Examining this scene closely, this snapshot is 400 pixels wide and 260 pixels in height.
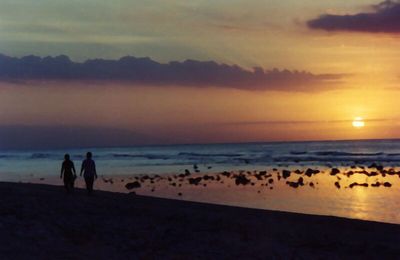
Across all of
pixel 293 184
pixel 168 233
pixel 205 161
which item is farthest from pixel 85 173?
pixel 205 161

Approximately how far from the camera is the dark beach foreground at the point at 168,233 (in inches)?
517

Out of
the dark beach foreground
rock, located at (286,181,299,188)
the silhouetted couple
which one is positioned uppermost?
the silhouetted couple

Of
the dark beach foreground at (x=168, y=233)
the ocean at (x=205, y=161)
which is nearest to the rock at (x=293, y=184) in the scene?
the dark beach foreground at (x=168, y=233)

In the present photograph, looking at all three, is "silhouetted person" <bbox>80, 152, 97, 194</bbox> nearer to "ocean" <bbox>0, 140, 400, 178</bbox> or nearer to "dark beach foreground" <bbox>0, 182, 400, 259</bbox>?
"dark beach foreground" <bbox>0, 182, 400, 259</bbox>

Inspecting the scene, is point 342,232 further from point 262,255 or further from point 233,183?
point 233,183

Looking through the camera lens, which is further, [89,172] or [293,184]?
[293,184]

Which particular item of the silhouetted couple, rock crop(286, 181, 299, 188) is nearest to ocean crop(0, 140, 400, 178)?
rock crop(286, 181, 299, 188)

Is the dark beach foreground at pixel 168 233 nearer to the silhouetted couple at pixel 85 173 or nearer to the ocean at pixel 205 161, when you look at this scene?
the silhouetted couple at pixel 85 173

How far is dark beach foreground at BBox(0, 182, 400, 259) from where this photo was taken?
13.1m

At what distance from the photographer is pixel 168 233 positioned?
15000 millimetres

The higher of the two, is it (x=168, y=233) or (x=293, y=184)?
(x=293, y=184)

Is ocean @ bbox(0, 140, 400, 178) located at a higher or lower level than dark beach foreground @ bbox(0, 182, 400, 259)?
higher

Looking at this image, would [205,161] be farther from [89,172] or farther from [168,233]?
[168,233]

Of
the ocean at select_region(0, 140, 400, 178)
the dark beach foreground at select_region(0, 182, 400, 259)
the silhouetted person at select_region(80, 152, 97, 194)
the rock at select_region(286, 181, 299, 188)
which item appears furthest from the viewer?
the ocean at select_region(0, 140, 400, 178)
